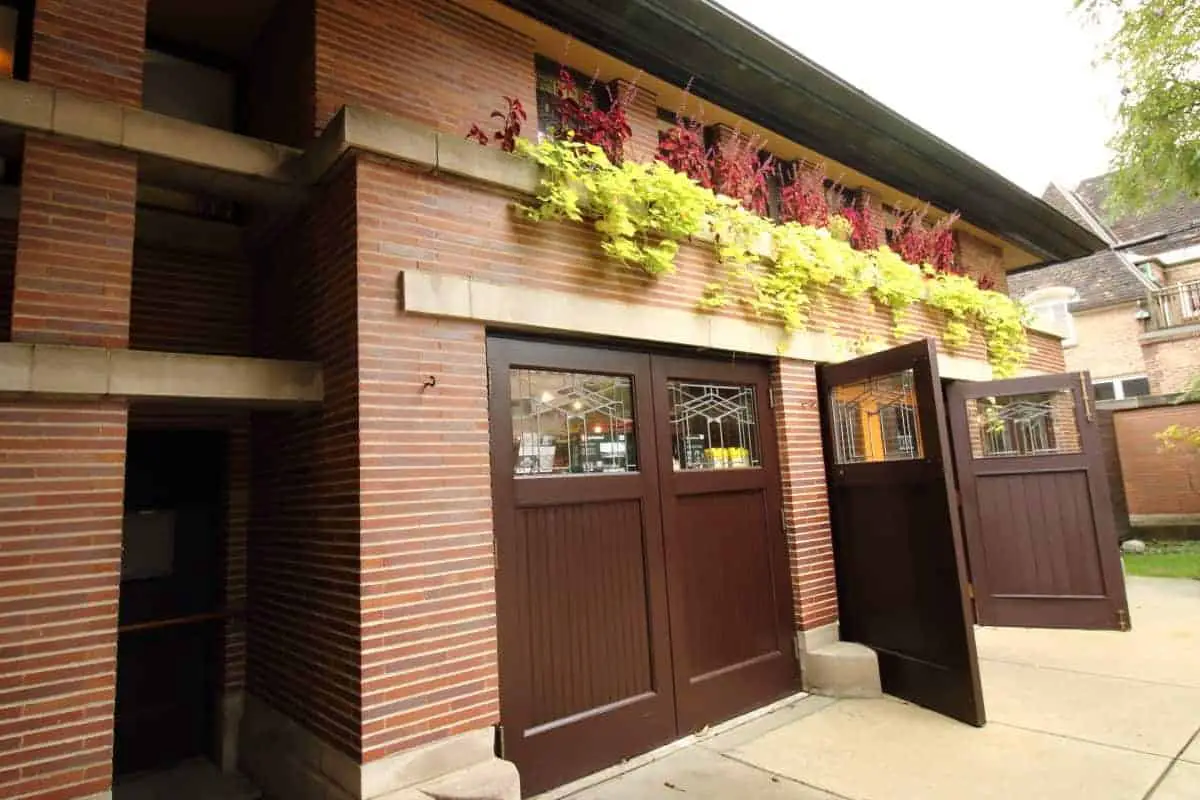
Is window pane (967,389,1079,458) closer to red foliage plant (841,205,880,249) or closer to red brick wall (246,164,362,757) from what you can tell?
red foliage plant (841,205,880,249)

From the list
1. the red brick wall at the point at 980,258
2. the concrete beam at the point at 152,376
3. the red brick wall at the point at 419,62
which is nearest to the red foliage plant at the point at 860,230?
the red brick wall at the point at 980,258

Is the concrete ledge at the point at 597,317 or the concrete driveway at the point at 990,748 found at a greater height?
the concrete ledge at the point at 597,317

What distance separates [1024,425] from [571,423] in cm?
577

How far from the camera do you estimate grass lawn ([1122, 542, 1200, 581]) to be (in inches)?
388

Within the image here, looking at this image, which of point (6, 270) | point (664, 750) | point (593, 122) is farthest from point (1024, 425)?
point (6, 270)

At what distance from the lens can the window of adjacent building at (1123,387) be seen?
1781 cm

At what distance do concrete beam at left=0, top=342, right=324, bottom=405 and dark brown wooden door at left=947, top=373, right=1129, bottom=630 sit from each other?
691 cm

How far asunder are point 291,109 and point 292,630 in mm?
3450

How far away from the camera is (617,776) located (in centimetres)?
407

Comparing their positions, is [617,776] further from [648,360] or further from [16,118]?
[16,118]

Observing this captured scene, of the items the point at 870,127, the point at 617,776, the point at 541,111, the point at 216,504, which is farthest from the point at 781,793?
the point at 870,127

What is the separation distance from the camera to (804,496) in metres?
5.67

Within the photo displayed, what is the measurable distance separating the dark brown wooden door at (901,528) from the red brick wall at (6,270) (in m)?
6.11

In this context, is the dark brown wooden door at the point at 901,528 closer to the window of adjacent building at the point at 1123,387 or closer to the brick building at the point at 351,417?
the brick building at the point at 351,417
